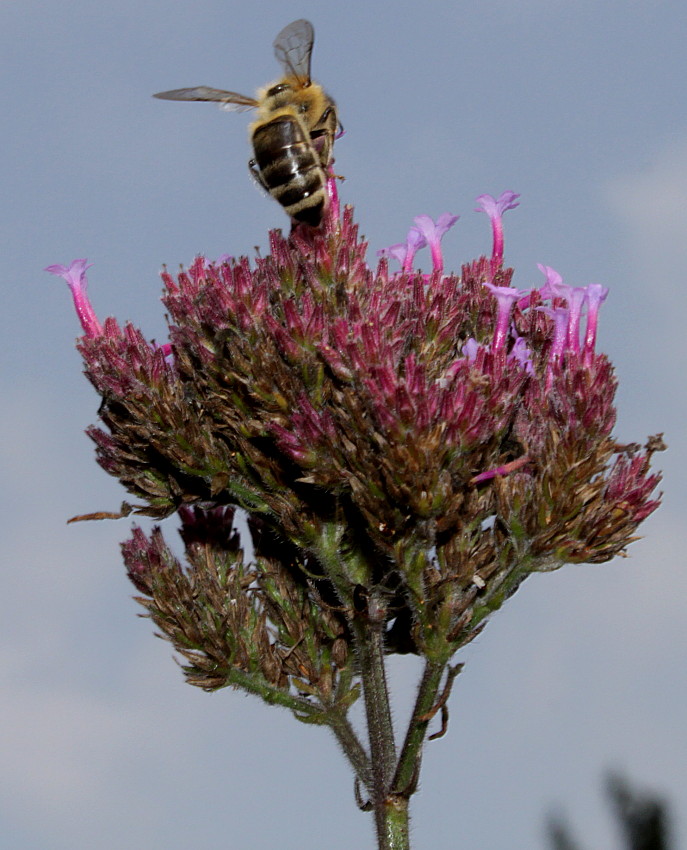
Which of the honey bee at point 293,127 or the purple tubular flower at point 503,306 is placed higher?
the honey bee at point 293,127

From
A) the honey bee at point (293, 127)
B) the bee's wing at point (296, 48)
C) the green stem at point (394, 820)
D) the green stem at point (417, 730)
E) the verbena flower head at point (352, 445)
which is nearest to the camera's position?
the verbena flower head at point (352, 445)

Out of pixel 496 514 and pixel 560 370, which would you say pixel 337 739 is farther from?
pixel 560 370

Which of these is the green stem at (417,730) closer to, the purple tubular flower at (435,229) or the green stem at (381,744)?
the green stem at (381,744)

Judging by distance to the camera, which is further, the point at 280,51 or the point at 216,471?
the point at 280,51

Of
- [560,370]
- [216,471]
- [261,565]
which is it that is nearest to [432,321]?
[560,370]

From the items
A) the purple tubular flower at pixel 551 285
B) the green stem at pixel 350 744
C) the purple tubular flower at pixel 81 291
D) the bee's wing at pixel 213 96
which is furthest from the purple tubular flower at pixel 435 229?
the green stem at pixel 350 744

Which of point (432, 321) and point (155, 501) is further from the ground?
point (432, 321)

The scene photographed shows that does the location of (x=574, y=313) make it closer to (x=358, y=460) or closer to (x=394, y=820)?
(x=358, y=460)

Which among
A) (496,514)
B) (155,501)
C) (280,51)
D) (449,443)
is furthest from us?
(280,51)
